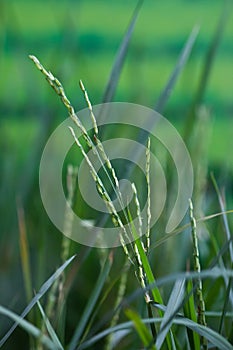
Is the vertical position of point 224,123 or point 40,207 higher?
point 40,207

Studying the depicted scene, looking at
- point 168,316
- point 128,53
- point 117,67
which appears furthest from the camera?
point 128,53

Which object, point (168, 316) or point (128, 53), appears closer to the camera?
point (168, 316)

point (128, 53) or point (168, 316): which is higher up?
point (168, 316)

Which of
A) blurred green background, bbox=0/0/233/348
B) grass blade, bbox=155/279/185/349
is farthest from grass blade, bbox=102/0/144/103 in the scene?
blurred green background, bbox=0/0/233/348

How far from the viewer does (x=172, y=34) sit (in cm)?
152

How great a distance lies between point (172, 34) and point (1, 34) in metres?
0.35

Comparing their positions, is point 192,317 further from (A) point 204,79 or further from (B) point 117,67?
(A) point 204,79

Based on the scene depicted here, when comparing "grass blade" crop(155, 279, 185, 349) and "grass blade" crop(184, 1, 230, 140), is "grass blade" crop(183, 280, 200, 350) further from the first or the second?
"grass blade" crop(184, 1, 230, 140)

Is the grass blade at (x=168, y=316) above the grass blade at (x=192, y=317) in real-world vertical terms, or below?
above

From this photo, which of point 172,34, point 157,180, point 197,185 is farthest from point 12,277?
point 172,34

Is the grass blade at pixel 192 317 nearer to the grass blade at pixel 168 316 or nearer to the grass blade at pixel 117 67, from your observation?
the grass blade at pixel 168 316

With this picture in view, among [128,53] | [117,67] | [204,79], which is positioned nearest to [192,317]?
[117,67]

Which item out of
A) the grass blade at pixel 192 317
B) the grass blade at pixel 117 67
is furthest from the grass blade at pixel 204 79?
the grass blade at pixel 192 317

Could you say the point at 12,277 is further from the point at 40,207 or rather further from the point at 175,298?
the point at 175,298
